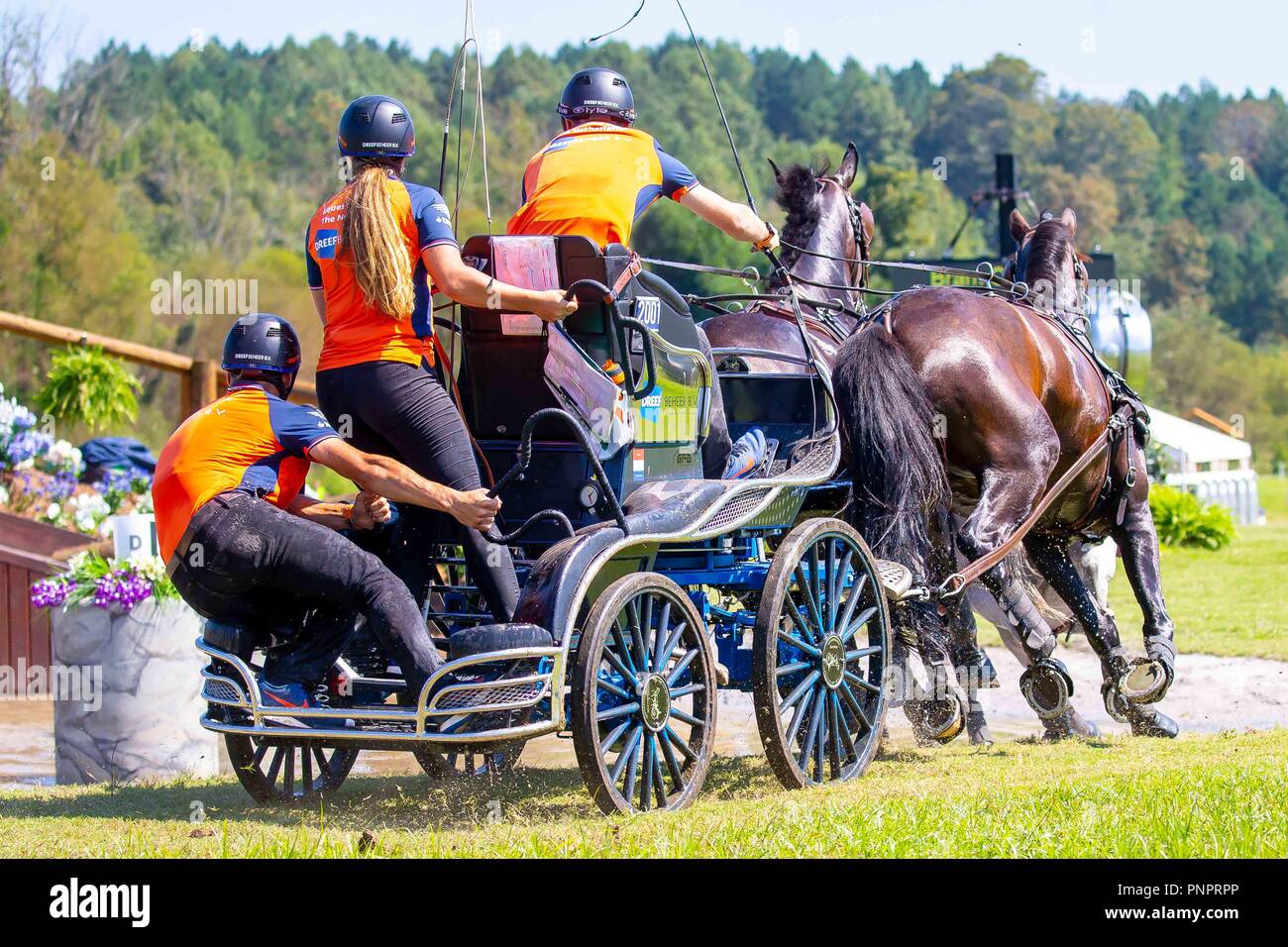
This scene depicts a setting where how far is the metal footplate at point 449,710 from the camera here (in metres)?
5.32

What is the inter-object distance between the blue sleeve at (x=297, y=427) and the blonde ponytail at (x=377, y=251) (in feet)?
1.44

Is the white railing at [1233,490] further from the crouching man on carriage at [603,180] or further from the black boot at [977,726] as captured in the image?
the crouching man on carriage at [603,180]

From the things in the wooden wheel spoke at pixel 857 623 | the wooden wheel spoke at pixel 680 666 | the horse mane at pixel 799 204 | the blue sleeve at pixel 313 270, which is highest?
the horse mane at pixel 799 204

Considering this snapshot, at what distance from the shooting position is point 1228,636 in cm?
1190

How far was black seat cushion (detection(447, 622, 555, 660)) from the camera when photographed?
5.32 m

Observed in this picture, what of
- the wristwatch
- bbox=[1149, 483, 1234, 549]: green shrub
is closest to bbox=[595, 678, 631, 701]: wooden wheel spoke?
the wristwatch

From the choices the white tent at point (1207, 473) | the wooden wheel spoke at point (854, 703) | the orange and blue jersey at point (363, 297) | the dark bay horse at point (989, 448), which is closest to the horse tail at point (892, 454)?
the dark bay horse at point (989, 448)

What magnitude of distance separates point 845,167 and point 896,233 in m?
45.9

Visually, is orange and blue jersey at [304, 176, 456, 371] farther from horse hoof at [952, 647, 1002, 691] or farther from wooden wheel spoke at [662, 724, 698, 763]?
horse hoof at [952, 647, 1002, 691]

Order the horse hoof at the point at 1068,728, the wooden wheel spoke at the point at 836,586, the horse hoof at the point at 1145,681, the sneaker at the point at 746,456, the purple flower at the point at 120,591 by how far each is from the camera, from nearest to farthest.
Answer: the wooden wheel spoke at the point at 836,586 → the sneaker at the point at 746,456 → the purple flower at the point at 120,591 → the horse hoof at the point at 1145,681 → the horse hoof at the point at 1068,728

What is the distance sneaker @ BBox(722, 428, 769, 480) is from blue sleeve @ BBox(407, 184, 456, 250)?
165 cm

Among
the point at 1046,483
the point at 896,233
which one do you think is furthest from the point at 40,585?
the point at 896,233

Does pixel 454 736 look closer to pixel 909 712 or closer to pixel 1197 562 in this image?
pixel 909 712
